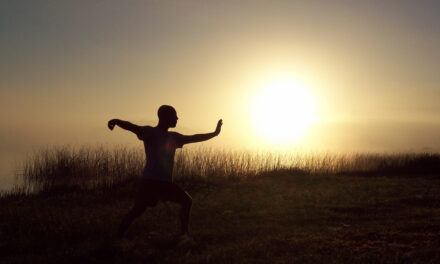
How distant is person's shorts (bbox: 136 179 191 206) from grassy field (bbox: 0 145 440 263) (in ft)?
3.09

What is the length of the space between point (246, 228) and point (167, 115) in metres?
3.86

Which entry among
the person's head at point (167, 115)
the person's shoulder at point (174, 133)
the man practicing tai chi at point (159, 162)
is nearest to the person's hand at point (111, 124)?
the man practicing tai chi at point (159, 162)

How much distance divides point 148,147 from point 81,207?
746cm

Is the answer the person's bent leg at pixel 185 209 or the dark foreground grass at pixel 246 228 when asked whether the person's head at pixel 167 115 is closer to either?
the person's bent leg at pixel 185 209

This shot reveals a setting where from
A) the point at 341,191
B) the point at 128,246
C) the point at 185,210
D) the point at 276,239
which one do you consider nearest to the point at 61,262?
the point at 128,246

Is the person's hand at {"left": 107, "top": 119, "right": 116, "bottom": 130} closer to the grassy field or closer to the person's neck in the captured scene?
the person's neck

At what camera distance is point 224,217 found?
10.9m

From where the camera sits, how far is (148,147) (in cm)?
683

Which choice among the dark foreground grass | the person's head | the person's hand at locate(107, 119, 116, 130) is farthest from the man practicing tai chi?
the dark foreground grass

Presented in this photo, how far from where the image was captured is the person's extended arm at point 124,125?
6.25 metres

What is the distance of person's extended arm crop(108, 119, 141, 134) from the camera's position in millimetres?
6252

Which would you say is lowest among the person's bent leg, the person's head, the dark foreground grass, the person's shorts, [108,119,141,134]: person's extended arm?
the dark foreground grass

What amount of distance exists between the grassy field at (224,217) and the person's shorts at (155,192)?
0.94m

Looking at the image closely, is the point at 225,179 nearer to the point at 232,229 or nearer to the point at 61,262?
the point at 232,229
